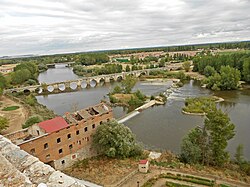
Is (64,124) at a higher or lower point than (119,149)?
higher

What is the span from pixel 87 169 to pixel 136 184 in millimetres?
5224

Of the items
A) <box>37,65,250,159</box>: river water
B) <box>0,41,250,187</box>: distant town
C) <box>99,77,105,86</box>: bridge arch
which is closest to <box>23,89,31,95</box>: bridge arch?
<box>37,65,250,159</box>: river water

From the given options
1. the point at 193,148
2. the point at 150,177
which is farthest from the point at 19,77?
the point at 150,177

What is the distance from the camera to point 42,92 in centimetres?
7312

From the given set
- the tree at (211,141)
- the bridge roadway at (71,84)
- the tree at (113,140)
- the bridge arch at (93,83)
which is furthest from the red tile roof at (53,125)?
the bridge arch at (93,83)

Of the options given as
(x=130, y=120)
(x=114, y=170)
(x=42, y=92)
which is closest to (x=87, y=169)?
(x=114, y=170)

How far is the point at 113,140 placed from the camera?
23.5 meters

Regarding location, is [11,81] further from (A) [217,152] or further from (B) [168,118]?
(A) [217,152]

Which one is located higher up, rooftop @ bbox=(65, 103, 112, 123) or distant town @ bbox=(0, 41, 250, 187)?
rooftop @ bbox=(65, 103, 112, 123)

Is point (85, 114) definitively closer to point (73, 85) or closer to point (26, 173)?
point (26, 173)

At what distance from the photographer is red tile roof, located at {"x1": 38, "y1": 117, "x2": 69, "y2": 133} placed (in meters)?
21.2

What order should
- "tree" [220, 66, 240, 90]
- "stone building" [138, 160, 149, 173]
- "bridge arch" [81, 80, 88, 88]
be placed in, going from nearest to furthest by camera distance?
"stone building" [138, 160, 149, 173], "tree" [220, 66, 240, 90], "bridge arch" [81, 80, 88, 88]

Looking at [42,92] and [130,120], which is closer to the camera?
[130,120]

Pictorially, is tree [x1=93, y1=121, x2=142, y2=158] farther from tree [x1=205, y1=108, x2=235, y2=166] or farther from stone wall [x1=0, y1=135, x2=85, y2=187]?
stone wall [x1=0, y1=135, x2=85, y2=187]
